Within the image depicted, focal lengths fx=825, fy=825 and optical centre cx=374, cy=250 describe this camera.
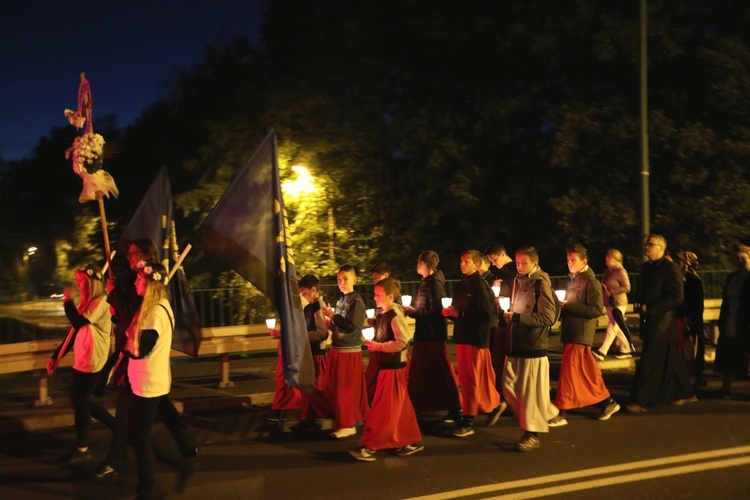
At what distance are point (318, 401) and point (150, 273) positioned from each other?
289cm

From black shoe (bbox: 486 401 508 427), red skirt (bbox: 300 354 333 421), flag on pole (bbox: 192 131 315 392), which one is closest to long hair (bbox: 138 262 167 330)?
flag on pole (bbox: 192 131 315 392)

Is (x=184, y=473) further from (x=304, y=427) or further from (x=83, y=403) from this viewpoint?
(x=304, y=427)

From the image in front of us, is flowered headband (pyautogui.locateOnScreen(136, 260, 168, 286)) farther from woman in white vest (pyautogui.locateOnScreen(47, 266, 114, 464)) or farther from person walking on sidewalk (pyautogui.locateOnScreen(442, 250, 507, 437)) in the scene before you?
person walking on sidewalk (pyautogui.locateOnScreen(442, 250, 507, 437))

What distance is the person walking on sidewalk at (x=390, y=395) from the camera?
273 inches

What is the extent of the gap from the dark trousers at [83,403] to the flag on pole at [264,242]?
1.49 m

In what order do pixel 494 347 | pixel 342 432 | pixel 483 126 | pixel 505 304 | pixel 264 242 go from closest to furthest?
pixel 264 242, pixel 342 432, pixel 505 304, pixel 494 347, pixel 483 126

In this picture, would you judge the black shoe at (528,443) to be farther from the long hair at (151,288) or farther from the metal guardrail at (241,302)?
the metal guardrail at (241,302)

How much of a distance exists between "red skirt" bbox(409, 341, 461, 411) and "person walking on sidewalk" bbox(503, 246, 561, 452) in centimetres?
104

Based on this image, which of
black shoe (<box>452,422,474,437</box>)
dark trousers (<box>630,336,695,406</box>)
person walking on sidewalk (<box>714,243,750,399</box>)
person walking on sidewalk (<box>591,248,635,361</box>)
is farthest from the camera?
person walking on sidewalk (<box>591,248,635,361</box>)

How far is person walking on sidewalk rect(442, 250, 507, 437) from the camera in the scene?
8195mm

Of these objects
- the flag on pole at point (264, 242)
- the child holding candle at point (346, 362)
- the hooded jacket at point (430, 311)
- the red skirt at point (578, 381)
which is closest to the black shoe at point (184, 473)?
the flag on pole at point (264, 242)

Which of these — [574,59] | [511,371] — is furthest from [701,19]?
[511,371]

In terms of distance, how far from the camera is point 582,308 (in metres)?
8.43

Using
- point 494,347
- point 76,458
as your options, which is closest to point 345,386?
point 494,347
